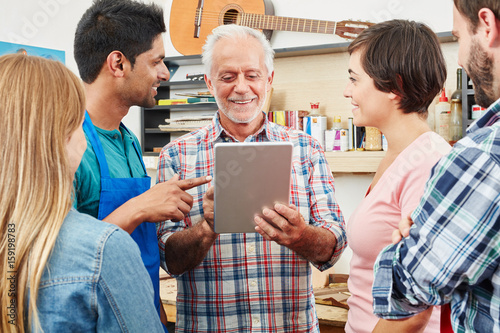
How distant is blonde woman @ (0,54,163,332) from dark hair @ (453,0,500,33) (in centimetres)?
74

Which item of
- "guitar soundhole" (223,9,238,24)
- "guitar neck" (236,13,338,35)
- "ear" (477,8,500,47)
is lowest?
"ear" (477,8,500,47)

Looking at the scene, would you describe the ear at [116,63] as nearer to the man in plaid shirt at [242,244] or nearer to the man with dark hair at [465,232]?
the man in plaid shirt at [242,244]

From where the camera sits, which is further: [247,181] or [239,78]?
[239,78]

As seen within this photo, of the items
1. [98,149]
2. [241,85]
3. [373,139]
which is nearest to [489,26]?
[241,85]

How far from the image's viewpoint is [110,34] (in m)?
1.59

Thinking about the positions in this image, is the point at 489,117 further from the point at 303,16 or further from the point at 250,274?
the point at 303,16

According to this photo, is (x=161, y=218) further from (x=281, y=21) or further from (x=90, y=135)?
(x=281, y=21)

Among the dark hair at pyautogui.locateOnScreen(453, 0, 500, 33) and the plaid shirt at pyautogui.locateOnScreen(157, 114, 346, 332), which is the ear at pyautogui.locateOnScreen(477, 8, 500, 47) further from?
the plaid shirt at pyautogui.locateOnScreen(157, 114, 346, 332)

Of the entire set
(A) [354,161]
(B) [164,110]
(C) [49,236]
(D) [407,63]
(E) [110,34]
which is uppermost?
(E) [110,34]

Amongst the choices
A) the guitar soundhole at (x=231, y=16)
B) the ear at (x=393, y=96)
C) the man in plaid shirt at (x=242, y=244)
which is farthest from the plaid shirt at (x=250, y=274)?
the guitar soundhole at (x=231, y=16)

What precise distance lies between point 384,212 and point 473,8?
57 cm

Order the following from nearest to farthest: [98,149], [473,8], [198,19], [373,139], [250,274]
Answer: [473,8], [98,149], [250,274], [373,139], [198,19]

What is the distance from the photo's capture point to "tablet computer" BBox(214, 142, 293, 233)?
49.4 inches

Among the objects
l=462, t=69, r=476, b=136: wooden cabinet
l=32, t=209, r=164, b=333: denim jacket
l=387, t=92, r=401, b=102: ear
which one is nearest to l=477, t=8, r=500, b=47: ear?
l=387, t=92, r=401, b=102: ear
